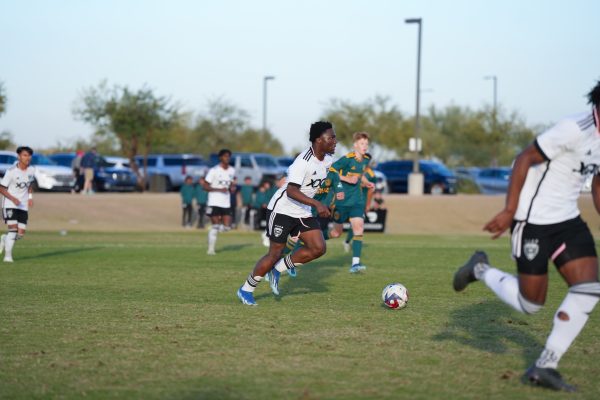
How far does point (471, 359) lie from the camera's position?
7703 mm

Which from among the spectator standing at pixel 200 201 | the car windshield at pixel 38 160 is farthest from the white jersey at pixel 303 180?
the car windshield at pixel 38 160

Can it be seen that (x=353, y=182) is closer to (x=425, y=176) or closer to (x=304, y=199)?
(x=304, y=199)

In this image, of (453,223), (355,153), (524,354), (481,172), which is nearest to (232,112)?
(481,172)

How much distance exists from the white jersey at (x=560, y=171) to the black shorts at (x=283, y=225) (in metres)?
4.44

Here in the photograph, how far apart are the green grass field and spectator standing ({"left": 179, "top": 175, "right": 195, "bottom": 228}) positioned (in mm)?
17588

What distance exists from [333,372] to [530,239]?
5.96ft

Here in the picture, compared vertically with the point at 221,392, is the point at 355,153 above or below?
above

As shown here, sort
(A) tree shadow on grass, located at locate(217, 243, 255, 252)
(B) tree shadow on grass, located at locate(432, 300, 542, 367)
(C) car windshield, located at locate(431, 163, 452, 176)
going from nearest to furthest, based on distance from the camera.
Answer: (B) tree shadow on grass, located at locate(432, 300, 542, 367) → (A) tree shadow on grass, located at locate(217, 243, 255, 252) → (C) car windshield, located at locate(431, 163, 452, 176)

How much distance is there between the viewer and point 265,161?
46188 mm

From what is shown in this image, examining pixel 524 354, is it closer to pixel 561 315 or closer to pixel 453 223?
pixel 561 315

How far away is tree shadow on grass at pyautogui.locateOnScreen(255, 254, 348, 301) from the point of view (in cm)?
1281

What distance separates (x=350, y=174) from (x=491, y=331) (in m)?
7.38

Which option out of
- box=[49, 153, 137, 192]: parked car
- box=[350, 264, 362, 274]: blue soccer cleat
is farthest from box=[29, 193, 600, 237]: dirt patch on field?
box=[350, 264, 362, 274]: blue soccer cleat

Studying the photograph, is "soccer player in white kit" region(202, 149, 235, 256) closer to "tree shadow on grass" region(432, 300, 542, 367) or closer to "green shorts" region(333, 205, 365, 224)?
"green shorts" region(333, 205, 365, 224)
